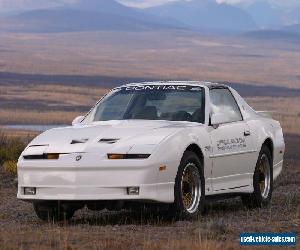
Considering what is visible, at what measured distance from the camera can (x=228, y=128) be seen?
1142cm

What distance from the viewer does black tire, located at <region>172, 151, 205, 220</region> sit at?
33.3ft

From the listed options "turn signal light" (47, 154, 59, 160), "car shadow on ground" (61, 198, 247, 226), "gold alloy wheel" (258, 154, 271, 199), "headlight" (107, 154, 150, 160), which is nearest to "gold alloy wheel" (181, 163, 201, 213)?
"car shadow on ground" (61, 198, 247, 226)

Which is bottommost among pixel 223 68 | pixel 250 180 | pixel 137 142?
pixel 223 68

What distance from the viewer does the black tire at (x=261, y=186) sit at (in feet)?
39.2

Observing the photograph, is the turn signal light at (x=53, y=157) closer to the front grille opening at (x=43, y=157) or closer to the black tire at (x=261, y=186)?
the front grille opening at (x=43, y=157)

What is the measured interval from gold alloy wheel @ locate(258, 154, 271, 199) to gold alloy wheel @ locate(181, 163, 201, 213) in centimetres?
172

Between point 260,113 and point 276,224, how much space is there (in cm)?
323

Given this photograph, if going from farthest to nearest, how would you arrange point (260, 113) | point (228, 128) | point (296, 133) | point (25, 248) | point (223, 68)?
point (223, 68) < point (296, 133) < point (260, 113) < point (228, 128) < point (25, 248)

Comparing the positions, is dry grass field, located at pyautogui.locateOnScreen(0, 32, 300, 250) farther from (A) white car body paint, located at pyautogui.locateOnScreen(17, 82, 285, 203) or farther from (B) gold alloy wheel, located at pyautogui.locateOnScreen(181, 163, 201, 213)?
(A) white car body paint, located at pyautogui.locateOnScreen(17, 82, 285, 203)

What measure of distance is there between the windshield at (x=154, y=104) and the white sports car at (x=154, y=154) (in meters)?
0.01

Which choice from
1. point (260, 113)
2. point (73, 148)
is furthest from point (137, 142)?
point (260, 113)

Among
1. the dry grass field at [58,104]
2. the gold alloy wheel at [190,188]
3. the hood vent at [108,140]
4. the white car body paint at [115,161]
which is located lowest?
the dry grass field at [58,104]

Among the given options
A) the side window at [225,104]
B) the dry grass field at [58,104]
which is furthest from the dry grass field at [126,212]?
the side window at [225,104]

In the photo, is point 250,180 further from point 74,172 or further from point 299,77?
point 299,77
